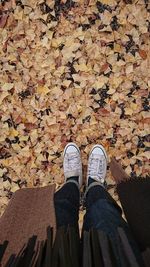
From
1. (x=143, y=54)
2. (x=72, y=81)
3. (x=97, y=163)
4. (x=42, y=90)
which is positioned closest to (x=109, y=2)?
(x=143, y=54)

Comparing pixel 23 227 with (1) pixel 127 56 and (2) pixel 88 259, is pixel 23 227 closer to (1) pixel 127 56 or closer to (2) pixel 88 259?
(2) pixel 88 259

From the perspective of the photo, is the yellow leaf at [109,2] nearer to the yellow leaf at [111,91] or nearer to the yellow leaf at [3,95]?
the yellow leaf at [111,91]

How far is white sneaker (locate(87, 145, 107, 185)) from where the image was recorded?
199 cm

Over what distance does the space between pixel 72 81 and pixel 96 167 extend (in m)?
0.48

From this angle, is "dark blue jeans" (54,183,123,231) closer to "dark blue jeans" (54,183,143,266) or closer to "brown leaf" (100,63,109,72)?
"dark blue jeans" (54,183,143,266)

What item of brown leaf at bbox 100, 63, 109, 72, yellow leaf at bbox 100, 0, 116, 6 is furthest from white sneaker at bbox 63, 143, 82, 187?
yellow leaf at bbox 100, 0, 116, 6

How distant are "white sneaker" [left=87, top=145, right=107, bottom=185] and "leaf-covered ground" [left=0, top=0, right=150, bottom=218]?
54mm

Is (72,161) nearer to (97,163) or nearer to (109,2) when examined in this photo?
(97,163)

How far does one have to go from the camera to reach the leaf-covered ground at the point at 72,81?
198cm

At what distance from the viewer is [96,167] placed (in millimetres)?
2002

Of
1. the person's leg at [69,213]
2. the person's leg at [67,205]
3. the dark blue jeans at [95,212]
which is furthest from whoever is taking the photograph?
the person's leg at [67,205]

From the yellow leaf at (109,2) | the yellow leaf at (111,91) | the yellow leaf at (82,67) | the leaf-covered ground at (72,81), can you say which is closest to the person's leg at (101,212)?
the leaf-covered ground at (72,81)

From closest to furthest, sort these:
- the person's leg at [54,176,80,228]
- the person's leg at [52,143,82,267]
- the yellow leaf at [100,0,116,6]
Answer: the person's leg at [52,143,82,267] < the person's leg at [54,176,80,228] < the yellow leaf at [100,0,116,6]

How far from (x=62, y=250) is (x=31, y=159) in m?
0.94
